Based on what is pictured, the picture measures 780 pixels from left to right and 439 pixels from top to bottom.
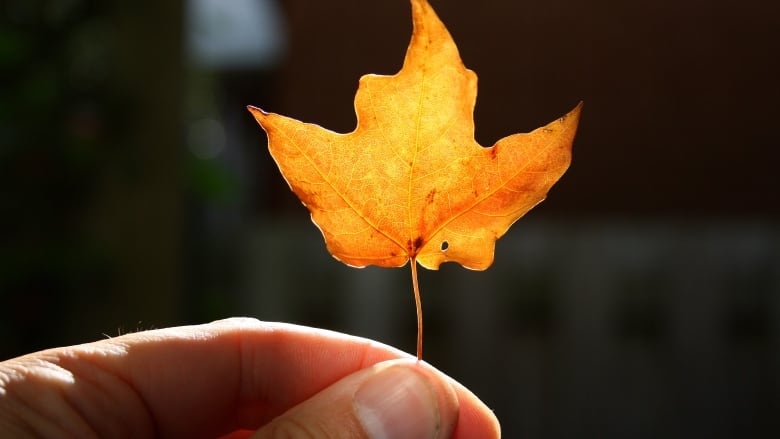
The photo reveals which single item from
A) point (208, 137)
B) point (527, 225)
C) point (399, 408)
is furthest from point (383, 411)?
point (208, 137)

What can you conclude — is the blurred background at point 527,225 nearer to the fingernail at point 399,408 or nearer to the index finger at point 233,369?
the index finger at point 233,369

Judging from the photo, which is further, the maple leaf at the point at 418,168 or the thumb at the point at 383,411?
the thumb at the point at 383,411

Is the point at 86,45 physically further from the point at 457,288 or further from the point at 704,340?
the point at 704,340

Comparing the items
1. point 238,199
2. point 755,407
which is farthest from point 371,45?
point 755,407

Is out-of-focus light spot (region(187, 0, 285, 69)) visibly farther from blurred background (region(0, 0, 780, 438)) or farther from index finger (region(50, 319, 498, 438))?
index finger (region(50, 319, 498, 438))

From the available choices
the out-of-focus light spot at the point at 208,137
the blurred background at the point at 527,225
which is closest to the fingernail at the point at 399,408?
the blurred background at the point at 527,225

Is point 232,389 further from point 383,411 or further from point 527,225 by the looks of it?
point 527,225
